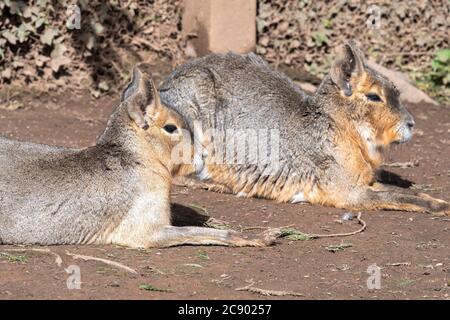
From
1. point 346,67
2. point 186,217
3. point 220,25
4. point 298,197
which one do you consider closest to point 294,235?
point 186,217

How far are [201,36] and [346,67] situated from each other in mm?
3155

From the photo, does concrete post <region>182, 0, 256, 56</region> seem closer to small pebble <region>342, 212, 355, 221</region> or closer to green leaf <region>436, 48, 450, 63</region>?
green leaf <region>436, 48, 450, 63</region>

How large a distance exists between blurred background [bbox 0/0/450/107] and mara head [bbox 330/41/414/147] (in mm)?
2970

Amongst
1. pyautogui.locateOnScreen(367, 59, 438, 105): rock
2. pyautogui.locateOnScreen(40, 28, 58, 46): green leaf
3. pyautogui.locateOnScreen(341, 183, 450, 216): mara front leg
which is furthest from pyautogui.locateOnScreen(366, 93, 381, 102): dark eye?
pyautogui.locateOnScreen(40, 28, 58, 46): green leaf

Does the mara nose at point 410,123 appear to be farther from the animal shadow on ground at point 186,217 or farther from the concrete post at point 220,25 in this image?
the concrete post at point 220,25

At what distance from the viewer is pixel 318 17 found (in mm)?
11625

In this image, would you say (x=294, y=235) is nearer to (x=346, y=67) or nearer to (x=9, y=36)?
(x=346, y=67)

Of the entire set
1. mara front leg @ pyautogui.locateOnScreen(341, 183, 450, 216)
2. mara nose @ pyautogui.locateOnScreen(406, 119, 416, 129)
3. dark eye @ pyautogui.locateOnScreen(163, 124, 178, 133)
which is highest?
dark eye @ pyautogui.locateOnScreen(163, 124, 178, 133)

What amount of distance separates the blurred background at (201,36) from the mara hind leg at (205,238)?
4.32 meters

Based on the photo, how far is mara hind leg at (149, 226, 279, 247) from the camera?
6430 mm

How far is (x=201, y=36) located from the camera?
1070 centimetres

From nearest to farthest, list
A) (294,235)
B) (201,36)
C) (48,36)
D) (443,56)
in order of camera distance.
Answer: (294,235) < (48,36) < (201,36) < (443,56)

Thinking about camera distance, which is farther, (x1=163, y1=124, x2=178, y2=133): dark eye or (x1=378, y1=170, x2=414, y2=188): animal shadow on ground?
(x1=378, y1=170, x2=414, y2=188): animal shadow on ground

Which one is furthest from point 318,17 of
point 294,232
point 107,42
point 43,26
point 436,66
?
point 294,232
